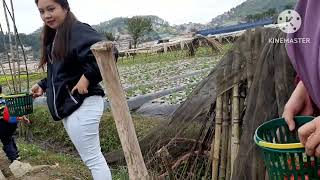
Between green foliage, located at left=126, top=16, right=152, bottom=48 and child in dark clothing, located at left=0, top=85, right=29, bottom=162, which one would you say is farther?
green foliage, located at left=126, top=16, right=152, bottom=48

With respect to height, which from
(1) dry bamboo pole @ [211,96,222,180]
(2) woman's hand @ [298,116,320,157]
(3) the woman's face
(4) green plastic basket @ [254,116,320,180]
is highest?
(3) the woman's face

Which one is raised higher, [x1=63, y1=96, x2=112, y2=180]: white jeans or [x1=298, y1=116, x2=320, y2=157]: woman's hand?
[x1=298, y1=116, x2=320, y2=157]: woman's hand

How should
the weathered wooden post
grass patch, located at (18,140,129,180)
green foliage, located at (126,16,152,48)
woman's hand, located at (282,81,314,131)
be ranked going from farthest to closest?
green foliage, located at (126,16,152,48) → grass patch, located at (18,140,129,180) → the weathered wooden post → woman's hand, located at (282,81,314,131)

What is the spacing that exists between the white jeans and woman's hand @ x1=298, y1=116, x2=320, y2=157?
160 cm

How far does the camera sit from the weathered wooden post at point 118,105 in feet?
5.52

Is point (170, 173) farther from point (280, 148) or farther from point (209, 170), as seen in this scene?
point (280, 148)

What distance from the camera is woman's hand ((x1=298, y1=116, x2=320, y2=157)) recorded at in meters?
0.97

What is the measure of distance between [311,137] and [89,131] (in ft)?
5.39

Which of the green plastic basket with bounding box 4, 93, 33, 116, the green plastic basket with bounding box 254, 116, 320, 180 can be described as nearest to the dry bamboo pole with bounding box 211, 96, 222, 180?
the green plastic basket with bounding box 254, 116, 320, 180

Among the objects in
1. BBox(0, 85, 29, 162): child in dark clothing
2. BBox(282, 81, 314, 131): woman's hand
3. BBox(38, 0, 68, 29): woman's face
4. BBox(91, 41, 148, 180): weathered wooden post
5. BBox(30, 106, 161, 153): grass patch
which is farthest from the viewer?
BBox(30, 106, 161, 153): grass patch

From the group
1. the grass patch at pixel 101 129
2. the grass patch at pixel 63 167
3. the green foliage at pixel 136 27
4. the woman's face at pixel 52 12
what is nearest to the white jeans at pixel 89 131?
the woman's face at pixel 52 12

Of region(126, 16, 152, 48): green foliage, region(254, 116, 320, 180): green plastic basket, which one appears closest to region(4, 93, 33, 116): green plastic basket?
region(254, 116, 320, 180): green plastic basket

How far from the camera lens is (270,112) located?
2219 mm

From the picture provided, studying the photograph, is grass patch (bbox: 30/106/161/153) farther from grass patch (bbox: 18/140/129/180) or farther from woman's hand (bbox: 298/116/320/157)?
woman's hand (bbox: 298/116/320/157)
